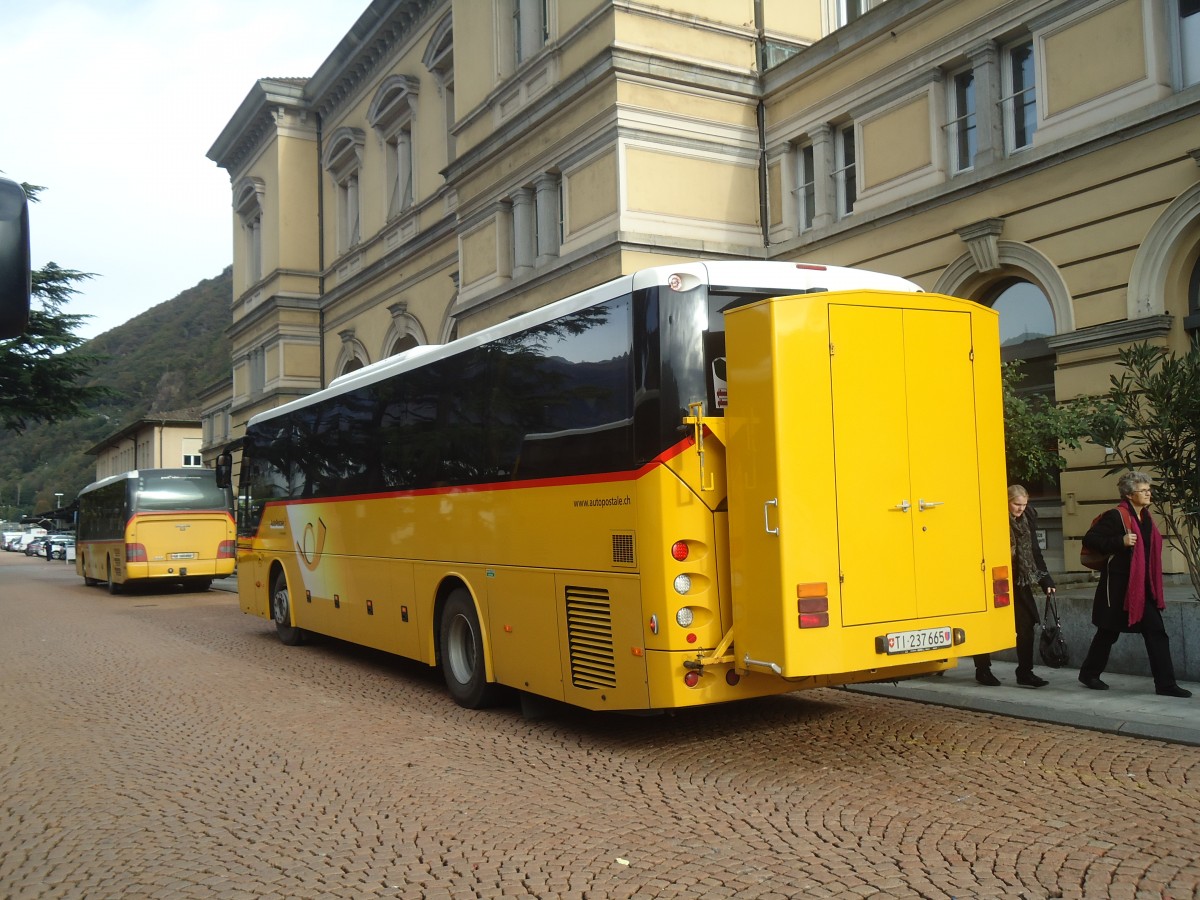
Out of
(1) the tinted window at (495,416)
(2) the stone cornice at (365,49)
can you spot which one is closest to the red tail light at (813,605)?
(1) the tinted window at (495,416)

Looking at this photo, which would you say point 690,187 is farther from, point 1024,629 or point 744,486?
point 744,486

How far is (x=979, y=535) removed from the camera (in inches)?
297

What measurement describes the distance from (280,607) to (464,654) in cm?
602

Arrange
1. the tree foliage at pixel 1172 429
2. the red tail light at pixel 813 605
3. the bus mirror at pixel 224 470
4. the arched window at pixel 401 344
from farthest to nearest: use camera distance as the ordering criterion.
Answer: the arched window at pixel 401 344 < the bus mirror at pixel 224 470 < the tree foliage at pixel 1172 429 < the red tail light at pixel 813 605

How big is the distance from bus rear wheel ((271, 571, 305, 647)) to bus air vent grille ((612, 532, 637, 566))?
8.19m

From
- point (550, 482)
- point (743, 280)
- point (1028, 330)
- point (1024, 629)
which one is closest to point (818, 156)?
point (1028, 330)

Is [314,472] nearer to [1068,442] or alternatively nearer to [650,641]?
[650,641]

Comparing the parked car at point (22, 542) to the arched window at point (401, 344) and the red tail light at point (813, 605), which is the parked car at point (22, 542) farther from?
the red tail light at point (813, 605)

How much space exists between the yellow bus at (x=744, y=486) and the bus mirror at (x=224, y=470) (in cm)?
901

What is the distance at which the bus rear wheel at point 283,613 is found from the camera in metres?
14.7

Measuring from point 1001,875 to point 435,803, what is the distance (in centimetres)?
310

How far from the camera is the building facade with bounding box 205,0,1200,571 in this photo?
14391mm

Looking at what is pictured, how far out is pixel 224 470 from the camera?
1716 cm

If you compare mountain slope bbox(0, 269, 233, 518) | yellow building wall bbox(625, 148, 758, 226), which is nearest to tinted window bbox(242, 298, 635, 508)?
yellow building wall bbox(625, 148, 758, 226)
